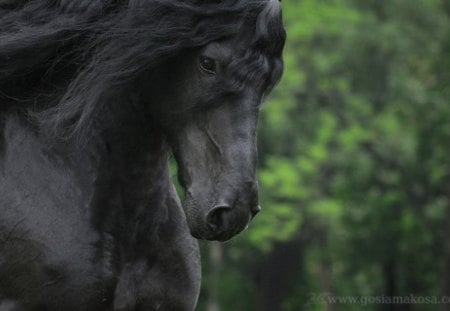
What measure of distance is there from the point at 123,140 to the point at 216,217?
515 mm

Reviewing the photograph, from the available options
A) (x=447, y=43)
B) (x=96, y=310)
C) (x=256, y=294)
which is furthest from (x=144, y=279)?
(x=256, y=294)

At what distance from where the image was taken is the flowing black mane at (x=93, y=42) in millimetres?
3768

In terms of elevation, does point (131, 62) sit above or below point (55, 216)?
above

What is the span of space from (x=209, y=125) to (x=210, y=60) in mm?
208

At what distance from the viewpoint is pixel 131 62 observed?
12.6 feet

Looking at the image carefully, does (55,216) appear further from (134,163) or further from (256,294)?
(256,294)

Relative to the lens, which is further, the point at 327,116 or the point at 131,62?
the point at 327,116

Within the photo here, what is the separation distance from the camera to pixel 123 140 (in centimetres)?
396

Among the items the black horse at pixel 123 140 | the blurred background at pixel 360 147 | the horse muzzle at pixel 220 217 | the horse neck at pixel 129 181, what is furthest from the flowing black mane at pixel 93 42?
the blurred background at pixel 360 147

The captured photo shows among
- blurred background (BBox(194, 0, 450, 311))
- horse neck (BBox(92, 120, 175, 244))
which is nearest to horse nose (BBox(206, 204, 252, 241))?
horse neck (BBox(92, 120, 175, 244))

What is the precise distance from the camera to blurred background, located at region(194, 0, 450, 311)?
68.1 ft

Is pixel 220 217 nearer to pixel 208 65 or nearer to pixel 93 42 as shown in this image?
pixel 208 65

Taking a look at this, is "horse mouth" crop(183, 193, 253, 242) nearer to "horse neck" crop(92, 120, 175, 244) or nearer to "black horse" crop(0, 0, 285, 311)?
"black horse" crop(0, 0, 285, 311)

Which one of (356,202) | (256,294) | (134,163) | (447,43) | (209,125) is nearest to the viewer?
(209,125)
